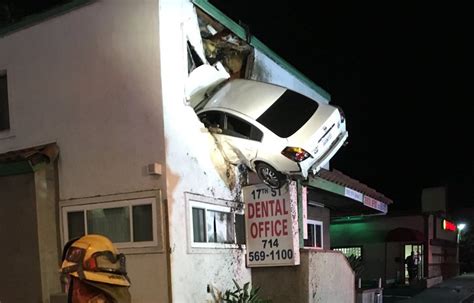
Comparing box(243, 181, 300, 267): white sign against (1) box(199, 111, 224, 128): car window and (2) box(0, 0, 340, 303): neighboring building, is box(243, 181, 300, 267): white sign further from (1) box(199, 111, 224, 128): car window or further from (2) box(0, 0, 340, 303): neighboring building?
(1) box(199, 111, 224, 128): car window

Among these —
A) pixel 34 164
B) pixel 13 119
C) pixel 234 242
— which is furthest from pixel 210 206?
pixel 13 119

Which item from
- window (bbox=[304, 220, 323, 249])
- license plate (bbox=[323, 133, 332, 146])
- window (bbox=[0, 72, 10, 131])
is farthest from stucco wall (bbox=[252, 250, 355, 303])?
window (bbox=[0, 72, 10, 131])

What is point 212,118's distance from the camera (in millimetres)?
8070

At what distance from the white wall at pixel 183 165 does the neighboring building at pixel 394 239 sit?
1428cm

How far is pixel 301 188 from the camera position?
28.8 feet

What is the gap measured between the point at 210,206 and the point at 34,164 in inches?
111

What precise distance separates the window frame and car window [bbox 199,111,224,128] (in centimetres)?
124

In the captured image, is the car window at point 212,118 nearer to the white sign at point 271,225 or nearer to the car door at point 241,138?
the car door at point 241,138

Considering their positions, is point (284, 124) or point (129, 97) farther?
point (284, 124)

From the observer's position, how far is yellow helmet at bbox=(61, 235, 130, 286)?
323 centimetres

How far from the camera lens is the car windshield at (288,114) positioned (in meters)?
7.80

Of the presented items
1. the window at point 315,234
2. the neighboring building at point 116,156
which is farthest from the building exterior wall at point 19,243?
the window at point 315,234

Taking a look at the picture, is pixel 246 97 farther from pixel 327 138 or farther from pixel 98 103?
pixel 98 103

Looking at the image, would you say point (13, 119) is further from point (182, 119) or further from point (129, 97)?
point (182, 119)
